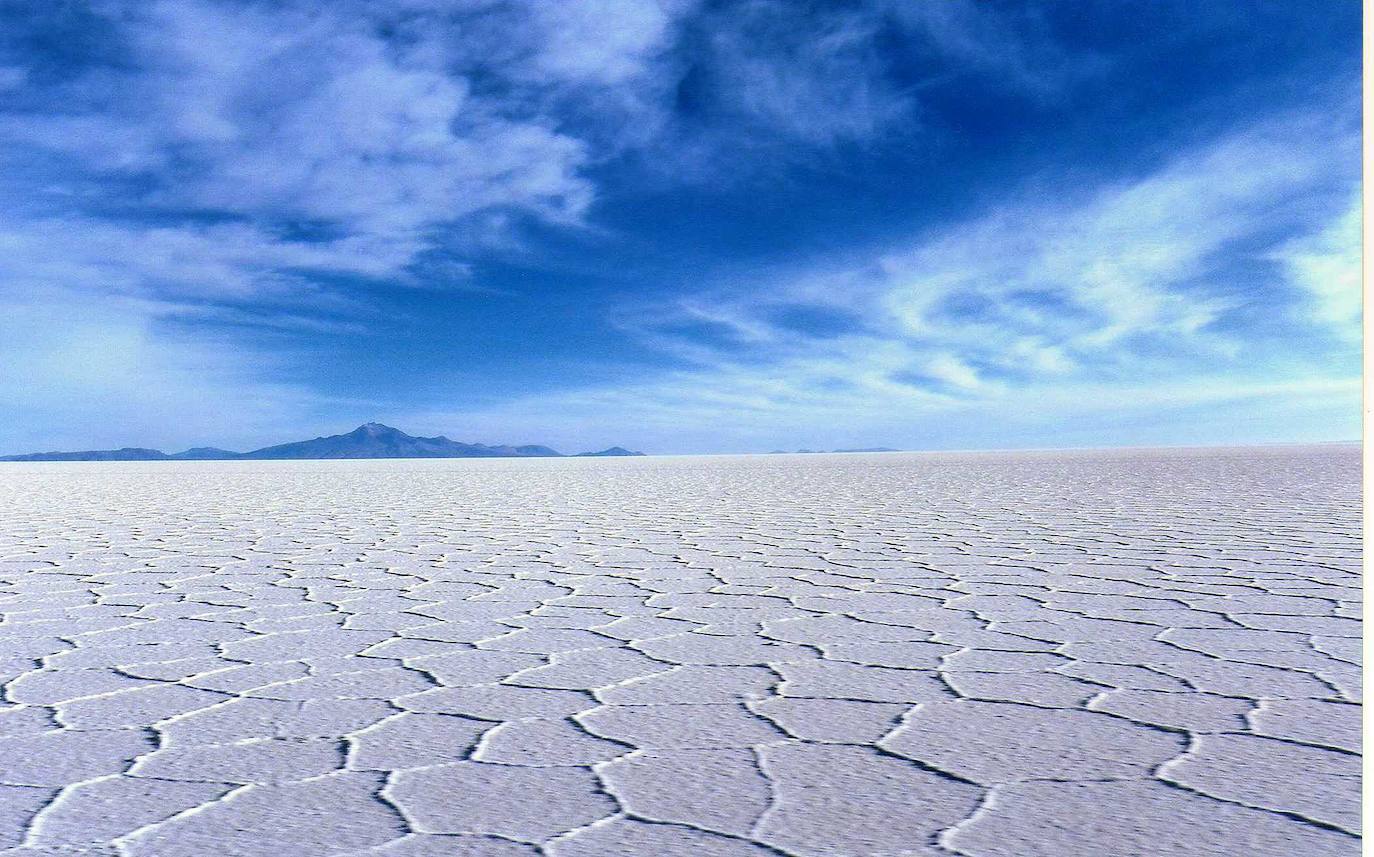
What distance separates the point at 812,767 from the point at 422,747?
0.62m

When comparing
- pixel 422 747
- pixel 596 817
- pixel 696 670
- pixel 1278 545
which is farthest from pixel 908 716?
pixel 1278 545

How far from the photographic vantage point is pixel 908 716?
191cm

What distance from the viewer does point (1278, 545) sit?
15.0ft

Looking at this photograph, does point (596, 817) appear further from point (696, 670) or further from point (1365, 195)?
point (1365, 195)

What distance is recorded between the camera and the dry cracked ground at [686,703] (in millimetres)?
1395

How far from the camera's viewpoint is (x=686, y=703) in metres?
2.02

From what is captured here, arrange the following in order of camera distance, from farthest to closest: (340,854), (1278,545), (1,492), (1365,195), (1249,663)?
(1,492) → (1278,545) → (1249,663) → (340,854) → (1365,195)

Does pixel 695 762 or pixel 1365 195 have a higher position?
pixel 1365 195

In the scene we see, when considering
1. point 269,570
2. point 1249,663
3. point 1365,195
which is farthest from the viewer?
point 269,570

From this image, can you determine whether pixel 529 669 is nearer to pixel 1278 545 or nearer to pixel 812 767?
pixel 812 767

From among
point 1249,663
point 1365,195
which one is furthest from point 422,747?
point 1249,663

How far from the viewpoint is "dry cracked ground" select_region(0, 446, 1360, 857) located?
139cm

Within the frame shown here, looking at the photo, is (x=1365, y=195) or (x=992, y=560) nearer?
(x=1365, y=195)

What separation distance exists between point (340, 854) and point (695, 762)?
0.55 meters
